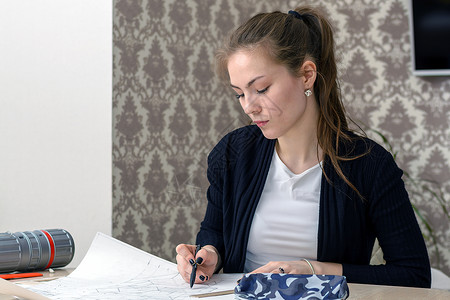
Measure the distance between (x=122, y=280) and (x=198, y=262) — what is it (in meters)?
0.16

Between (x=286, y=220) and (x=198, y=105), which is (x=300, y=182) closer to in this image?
(x=286, y=220)

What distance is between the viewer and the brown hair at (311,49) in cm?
137

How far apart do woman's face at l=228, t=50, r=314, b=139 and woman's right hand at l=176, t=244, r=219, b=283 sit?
31cm

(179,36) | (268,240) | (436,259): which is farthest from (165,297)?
(436,259)

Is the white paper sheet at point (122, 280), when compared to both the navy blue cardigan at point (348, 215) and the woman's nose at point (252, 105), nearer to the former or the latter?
the navy blue cardigan at point (348, 215)

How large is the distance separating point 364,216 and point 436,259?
2097 millimetres

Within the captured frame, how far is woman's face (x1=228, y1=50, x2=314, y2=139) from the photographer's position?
1.31 metres

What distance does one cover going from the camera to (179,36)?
10.1 ft

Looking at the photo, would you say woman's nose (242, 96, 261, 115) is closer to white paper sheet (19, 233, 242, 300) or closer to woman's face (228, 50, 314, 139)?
woman's face (228, 50, 314, 139)

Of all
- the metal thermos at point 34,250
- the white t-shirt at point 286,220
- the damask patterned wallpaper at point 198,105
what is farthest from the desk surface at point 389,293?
the damask patterned wallpaper at point 198,105

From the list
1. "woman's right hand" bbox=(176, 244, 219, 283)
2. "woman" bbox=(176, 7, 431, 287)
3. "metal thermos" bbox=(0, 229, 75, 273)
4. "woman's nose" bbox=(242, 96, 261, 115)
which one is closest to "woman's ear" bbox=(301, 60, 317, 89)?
"woman" bbox=(176, 7, 431, 287)

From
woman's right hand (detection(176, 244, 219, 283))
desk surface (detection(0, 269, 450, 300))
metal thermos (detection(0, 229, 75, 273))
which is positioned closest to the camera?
desk surface (detection(0, 269, 450, 300))

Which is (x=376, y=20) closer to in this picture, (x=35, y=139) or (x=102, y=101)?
(x=102, y=101)

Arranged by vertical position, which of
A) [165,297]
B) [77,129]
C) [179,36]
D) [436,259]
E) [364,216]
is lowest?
[436,259]
